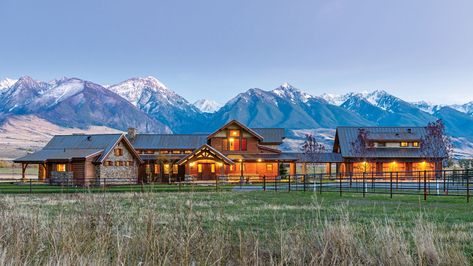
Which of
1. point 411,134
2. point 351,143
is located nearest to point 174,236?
point 351,143

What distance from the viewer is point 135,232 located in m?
9.17

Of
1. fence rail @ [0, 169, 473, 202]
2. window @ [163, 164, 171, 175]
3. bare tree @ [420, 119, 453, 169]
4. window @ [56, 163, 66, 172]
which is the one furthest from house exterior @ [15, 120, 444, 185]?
fence rail @ [0, 169, 473, 202]

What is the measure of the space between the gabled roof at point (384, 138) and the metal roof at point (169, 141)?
769 inches

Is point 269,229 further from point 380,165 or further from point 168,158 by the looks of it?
point 380,165

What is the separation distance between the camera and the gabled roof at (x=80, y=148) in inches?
2184

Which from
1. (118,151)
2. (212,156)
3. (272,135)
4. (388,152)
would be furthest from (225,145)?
(388,152)

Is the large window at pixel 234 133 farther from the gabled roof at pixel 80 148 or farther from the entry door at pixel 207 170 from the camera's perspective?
the gabled roof at pixel 80 148

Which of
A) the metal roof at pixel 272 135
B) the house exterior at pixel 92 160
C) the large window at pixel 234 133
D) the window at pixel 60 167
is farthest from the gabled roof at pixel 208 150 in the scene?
the window at pixel 60 167

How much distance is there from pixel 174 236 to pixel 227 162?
5128 cm

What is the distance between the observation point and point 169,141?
2736 inches

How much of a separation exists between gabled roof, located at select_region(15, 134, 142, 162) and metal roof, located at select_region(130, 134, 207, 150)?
839 centimetres

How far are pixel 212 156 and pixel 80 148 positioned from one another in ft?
48.9

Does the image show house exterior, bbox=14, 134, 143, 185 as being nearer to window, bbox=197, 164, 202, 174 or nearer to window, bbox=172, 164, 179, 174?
window, bbox=172, 164, 179, 174

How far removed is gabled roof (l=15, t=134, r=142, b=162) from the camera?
5547 centimetres
